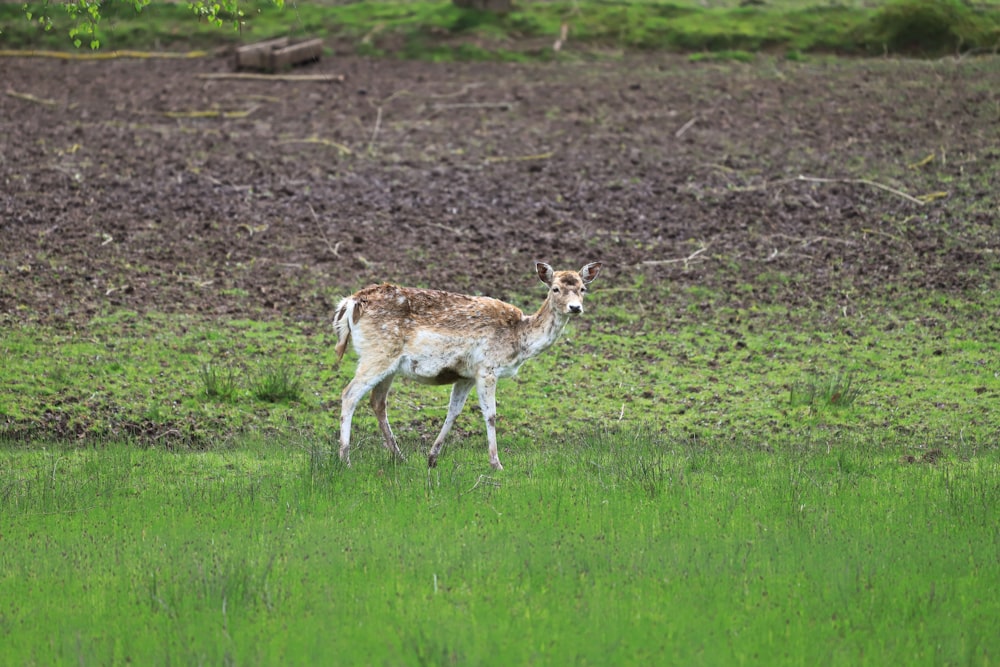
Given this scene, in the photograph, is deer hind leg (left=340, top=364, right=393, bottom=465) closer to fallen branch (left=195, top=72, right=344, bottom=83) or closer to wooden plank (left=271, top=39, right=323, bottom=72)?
fallen branch (left=195, top=72, right=344, bottom=83)

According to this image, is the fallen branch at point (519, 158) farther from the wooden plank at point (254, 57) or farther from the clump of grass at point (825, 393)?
the clump of grass at point (825, 393)

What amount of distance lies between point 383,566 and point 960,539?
442 cm

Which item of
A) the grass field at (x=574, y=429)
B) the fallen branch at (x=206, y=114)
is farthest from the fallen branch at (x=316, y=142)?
the fallen branch at (x=206, y=114)

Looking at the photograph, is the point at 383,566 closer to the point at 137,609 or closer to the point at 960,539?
the point at 137,609

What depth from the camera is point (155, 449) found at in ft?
40.0

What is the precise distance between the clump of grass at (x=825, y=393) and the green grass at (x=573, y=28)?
49.6 ft

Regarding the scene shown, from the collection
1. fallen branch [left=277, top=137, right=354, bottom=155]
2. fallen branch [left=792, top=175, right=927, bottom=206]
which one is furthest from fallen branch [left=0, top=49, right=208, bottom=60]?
fallen branch [left=792, top=175, right=927, bottom=206]

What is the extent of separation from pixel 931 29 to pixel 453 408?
19911mm

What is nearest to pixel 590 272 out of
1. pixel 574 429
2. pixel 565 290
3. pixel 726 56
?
pixel 565 290

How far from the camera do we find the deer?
1188 cm

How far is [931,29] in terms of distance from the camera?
1080 inches

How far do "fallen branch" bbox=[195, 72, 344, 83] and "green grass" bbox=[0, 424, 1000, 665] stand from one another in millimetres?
16010

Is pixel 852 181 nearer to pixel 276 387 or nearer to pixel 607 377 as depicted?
pixel 607 377

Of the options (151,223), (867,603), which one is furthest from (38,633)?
(151,223)
